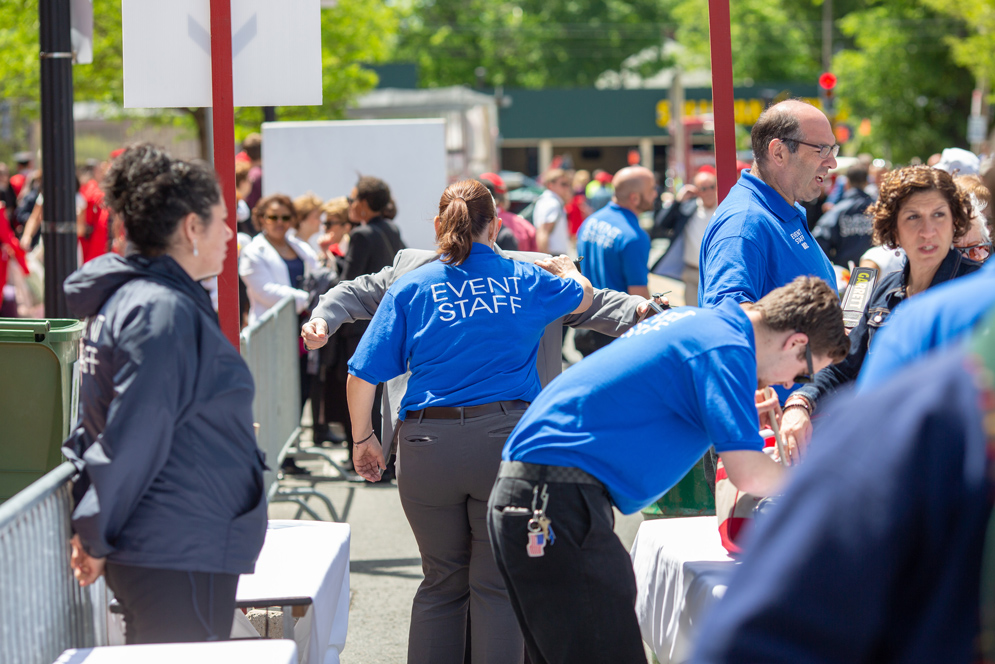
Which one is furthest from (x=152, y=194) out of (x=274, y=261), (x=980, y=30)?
(x=980, y=30)

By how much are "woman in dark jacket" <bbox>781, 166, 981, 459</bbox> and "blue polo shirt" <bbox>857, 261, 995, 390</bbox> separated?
2.10m

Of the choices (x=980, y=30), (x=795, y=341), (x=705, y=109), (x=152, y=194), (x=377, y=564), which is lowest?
(x=377, y=564)

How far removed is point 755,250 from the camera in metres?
3.70

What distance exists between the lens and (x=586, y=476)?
8.68ft

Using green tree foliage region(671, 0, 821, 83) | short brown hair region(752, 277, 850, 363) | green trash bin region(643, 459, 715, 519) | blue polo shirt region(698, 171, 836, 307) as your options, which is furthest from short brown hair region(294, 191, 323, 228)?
green tree foliage region(671, 0, 821, 83)

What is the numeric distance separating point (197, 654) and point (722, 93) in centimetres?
312

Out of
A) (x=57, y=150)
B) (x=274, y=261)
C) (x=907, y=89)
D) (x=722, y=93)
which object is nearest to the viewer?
(x=722, y=93)

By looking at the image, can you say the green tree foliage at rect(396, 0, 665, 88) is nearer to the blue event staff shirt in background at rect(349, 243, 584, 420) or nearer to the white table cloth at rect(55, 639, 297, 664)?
the blue event staff shirt in background at rect(349, 243, 584, 420)

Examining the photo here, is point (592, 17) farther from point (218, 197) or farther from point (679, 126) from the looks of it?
point (218, 197)

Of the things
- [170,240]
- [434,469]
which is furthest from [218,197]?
[434,469]

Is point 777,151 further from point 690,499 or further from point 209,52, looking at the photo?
point 209,52

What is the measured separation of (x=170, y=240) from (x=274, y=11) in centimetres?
177

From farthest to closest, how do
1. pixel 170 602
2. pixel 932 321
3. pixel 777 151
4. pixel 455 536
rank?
pixel 777 151 → pixel 455 536 → pixel 170 602 → pixel 932 321

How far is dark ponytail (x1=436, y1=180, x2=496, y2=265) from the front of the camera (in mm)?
3648
